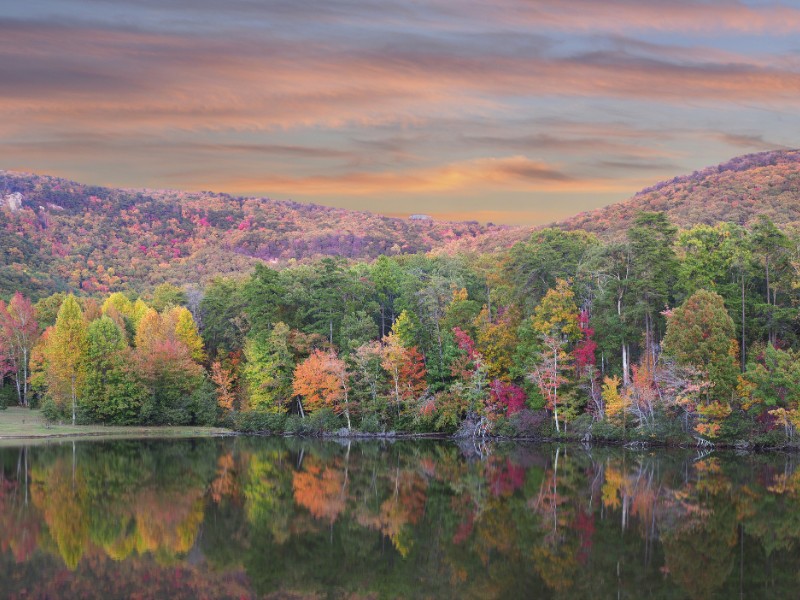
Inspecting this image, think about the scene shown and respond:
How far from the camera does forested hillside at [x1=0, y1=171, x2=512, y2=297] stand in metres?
126

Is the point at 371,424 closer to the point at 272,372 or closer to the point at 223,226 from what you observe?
the point at 272,372

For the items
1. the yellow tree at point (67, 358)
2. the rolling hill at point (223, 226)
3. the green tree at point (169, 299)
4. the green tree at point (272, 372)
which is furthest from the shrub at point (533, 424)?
the rolling hill at point (223, 226)

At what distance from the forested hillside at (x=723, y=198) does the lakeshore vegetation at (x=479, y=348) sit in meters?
26.4

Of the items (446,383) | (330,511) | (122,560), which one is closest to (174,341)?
(446,383)

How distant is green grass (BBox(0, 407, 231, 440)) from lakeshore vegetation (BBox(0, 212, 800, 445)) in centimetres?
177

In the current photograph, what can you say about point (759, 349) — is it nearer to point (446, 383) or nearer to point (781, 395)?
point (781, 395)

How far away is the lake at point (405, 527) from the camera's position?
2197 cm

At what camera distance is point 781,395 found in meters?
48.2

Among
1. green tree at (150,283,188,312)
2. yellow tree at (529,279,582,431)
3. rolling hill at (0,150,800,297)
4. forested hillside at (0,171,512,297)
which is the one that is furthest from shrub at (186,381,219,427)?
forested hillside at (0,171,512,297)

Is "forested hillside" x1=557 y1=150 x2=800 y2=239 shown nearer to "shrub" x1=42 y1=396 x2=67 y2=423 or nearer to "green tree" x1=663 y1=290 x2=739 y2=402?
"green tree" x1=663 y1=290 x2=739 y2=402

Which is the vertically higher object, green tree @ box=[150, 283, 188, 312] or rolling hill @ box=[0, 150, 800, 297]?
rolling hill @ box=[0, 150, 800, 297]

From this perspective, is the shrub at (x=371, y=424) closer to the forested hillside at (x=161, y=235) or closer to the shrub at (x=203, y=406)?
the shrub at (x=203, y=406)

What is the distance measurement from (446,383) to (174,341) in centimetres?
2542

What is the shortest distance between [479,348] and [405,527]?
117 feet
